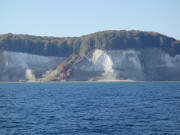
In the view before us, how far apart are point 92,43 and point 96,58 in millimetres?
9122

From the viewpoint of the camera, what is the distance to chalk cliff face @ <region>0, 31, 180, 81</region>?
12481 centimetres

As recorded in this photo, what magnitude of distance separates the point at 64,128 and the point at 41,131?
2.08 metres

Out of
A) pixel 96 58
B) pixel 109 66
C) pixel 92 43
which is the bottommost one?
pixel 109 66

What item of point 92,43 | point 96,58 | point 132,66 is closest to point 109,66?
point 96,58

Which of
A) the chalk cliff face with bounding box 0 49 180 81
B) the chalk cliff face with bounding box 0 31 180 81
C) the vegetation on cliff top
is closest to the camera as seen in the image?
the chalk cliff face with bounding box 0 49 180 81

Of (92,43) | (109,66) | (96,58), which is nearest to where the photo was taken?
(109,66)

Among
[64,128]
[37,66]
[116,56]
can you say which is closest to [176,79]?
[116,56]

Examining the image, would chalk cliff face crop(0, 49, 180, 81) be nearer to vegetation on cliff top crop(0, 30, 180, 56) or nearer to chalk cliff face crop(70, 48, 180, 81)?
chalk cliff face crop(70, 48, 180, 81)

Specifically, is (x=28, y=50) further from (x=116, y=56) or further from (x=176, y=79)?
(x=176, y=79)

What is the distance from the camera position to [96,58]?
130 meters

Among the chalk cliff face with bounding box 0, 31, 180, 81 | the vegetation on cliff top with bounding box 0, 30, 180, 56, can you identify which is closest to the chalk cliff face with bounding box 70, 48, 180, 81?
the chalk cliff face with bounding box 0, 31, 180, 81

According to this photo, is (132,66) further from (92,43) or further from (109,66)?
(92,43)

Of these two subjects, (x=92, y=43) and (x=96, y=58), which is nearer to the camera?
(x=96, y=58)

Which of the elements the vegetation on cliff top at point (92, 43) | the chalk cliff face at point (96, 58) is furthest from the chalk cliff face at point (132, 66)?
the vegetation on cliff top at point (92, 43)
